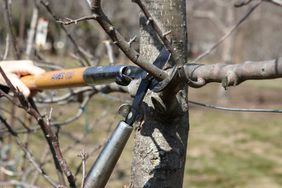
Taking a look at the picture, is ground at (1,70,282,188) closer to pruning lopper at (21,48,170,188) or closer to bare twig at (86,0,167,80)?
pruning lopper at (21,48,170,188)

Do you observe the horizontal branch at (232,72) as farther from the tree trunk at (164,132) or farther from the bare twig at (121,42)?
the tree trunk at (164,132)

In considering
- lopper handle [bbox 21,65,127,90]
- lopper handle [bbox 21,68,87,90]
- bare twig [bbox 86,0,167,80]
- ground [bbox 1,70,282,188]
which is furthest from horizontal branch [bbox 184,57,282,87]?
ground [bbox 1,70,282,188]

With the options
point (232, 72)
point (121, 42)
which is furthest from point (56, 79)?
point (232, 72)

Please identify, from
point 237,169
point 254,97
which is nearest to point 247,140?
point 237,169

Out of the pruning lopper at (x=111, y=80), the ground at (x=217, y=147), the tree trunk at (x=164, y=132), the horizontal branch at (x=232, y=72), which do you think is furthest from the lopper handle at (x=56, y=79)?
the ground at (x=217, y=147)

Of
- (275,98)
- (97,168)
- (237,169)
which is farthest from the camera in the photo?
(275,98)

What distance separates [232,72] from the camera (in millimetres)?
1141

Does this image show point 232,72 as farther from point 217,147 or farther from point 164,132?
point 217,147

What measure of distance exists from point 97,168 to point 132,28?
7.71 m

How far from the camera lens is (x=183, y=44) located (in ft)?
4.90

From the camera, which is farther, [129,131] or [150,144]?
[150,144]

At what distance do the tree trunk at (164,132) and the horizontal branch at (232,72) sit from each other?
0.68ft

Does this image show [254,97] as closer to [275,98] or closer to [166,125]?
[275,98]

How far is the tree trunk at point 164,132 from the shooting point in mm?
1464
